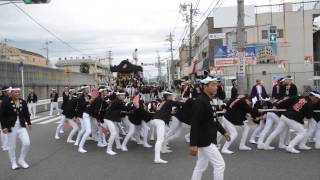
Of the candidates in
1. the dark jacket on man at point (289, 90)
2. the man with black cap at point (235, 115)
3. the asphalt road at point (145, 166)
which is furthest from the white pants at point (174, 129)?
the dark jacket on man at point (289, 90)

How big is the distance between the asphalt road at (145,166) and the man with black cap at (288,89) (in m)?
1.99

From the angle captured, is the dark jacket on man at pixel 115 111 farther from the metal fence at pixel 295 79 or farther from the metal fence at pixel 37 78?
the metal fence at pixel 295 79

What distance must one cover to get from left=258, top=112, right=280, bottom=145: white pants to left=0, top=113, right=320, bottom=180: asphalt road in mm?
520

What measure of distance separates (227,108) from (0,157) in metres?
6.16

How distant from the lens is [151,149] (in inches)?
493

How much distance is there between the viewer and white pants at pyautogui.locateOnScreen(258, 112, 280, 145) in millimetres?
11930

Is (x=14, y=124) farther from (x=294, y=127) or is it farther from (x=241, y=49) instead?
(x=241, y=49)

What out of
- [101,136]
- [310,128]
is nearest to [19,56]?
[101,136]

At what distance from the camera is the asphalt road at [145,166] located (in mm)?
8648

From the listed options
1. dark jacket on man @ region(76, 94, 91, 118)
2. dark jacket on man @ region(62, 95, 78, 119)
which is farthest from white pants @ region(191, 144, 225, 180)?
dark jacket on man @ region(62, 95, 78, 119)

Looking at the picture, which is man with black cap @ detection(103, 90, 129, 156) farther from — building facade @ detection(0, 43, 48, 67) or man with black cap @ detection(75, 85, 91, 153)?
building facade @ detection(0, 43, 48, 67)

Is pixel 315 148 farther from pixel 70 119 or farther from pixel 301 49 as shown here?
pixel 301 49

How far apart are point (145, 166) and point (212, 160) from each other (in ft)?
12.2

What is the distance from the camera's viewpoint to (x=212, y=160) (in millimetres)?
6309
